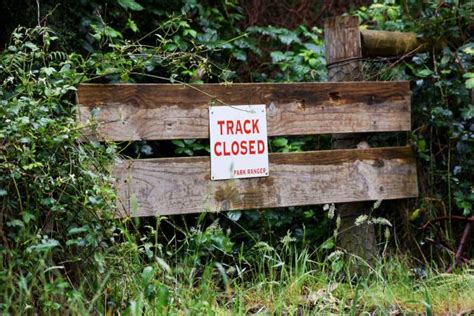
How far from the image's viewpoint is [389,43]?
4652 mm

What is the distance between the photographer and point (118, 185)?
11.8ft

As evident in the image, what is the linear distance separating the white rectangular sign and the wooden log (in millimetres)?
950

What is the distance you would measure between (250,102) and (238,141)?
0.24 m

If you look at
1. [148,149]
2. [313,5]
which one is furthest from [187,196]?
[313,5]

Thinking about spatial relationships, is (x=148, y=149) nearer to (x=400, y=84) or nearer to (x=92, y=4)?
(x=92, y=4)

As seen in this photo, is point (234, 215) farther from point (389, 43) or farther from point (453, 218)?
point (389, 43)

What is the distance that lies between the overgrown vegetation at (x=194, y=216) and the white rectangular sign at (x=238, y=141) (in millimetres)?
342

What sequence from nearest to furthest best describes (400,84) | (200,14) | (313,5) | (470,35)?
(400,84)
(470,35)
(200,14)
(313,5)

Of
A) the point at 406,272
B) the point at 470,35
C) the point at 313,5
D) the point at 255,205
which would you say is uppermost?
the point at 313,5

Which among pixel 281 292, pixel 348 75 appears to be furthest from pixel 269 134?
pixel 281 292

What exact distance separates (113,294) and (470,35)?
3.19m

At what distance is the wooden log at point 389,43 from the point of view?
453 cm

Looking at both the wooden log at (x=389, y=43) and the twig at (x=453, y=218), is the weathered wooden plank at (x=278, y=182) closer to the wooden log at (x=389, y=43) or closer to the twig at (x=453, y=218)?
the twig at (x=453, y=218)

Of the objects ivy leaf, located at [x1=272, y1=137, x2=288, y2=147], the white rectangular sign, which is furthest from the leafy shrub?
ivy leaf, located at [x1=272, y1=137, x2=288, y2=147]
